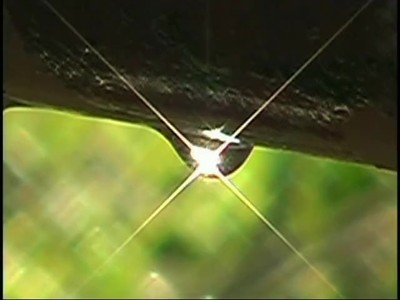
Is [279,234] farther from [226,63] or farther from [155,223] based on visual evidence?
[226,63]

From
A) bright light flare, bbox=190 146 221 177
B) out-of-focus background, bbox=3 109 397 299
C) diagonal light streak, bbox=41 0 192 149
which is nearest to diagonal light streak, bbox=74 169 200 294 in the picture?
out-of-focus background, bbox=3 109 397 299

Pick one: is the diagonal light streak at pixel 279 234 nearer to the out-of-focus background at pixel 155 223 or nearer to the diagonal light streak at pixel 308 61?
the out-of-focus background at pixel 155 223

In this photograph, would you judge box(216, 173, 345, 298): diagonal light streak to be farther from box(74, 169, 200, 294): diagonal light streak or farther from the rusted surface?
the rusted surface

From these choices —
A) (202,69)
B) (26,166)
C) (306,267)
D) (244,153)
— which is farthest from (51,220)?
(202,69)

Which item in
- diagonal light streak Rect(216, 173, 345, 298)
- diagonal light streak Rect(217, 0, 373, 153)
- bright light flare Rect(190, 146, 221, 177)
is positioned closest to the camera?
diagonal light streak Rect(217, 0, 373, 153)

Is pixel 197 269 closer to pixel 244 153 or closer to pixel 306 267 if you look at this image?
pixel 306 267

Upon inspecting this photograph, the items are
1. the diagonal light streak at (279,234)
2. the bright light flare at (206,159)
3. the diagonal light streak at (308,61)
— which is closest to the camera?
the diagonal light streak at (308,61)

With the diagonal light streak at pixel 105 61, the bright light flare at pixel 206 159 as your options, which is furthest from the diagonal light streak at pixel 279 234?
the diagonal light streak at pixel 105 61
